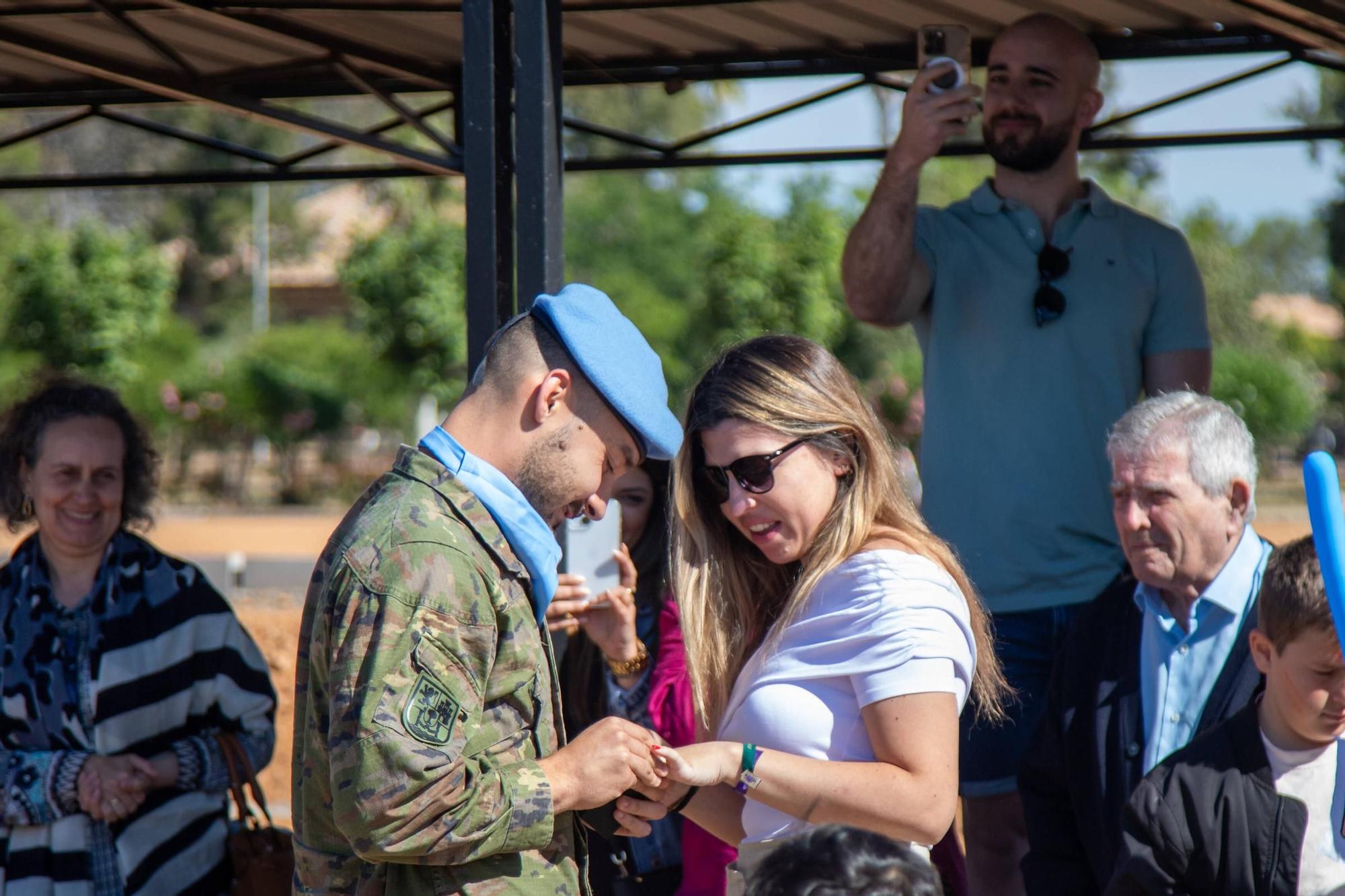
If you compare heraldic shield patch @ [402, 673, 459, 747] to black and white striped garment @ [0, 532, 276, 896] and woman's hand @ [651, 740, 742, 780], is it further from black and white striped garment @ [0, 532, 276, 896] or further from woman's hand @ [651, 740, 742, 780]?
black and white striped garment @ [0, 532, 276, 896]

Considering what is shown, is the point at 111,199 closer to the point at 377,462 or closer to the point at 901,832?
the point at 377,462

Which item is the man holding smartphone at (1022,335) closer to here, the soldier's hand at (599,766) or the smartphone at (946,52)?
the smartphone at (946,52)

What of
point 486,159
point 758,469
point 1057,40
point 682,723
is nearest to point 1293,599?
point 758,469

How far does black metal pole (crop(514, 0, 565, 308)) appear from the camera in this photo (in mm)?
2902

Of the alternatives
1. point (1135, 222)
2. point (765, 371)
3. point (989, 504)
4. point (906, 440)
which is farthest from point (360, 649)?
point (906, 440)

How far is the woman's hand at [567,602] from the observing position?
2.98 m

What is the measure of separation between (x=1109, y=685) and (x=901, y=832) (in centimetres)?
84

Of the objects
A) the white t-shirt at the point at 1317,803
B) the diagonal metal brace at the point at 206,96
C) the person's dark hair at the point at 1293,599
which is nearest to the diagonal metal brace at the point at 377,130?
the diagonal metal brace at the point at 206,96

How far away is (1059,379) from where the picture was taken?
3.59 m

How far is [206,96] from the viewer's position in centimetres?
430

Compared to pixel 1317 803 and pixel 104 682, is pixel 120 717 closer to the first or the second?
pixel 104 682

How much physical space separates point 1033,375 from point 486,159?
154cm

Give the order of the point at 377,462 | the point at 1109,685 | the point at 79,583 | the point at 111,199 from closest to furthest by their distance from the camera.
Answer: the point at 1109,685 → the point at 79,583 → the point at 377,462 → the point at 111,199

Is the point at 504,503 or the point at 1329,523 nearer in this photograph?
the point at 1329,523
